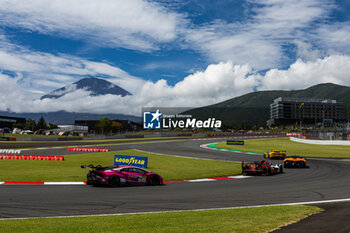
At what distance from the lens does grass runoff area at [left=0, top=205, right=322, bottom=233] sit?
7.54m

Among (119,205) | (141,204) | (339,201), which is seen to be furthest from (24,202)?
(339,201)

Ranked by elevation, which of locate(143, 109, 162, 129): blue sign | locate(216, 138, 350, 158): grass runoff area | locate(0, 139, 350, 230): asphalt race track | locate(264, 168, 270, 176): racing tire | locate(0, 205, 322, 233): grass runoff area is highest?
locate(143, 109, 162, 129): blue sign

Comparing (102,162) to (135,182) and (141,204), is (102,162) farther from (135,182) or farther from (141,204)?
(141,204)

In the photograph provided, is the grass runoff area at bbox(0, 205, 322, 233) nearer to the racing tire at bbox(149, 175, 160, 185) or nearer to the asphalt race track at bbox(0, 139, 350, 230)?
the asphalt race track at bbox(0, 139, 350, 230)

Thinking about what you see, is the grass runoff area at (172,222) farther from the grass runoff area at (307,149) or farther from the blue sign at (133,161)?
the grass runoff area at (307,149)

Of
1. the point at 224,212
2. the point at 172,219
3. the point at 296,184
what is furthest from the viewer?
the point at 296,184

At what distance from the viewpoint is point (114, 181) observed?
1644 centimetres

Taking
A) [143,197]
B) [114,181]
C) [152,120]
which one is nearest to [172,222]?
[143,197]

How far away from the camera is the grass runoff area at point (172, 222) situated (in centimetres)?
754

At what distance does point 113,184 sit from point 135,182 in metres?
1.30

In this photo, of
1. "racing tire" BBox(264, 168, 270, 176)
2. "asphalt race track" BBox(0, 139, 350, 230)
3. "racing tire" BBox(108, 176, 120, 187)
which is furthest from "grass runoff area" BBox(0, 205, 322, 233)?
Result: "racing tire" BBox(264, 168, 270, 176)

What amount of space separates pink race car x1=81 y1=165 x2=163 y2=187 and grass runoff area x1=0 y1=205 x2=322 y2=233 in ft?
23.6

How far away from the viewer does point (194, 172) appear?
2291 centimetres

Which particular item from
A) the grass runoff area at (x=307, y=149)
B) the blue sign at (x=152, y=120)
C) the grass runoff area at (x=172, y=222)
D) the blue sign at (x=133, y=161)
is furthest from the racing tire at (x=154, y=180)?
the blue sign at (x=152, y=120)
